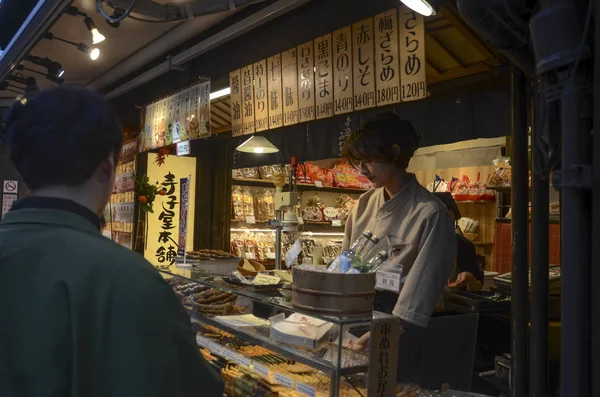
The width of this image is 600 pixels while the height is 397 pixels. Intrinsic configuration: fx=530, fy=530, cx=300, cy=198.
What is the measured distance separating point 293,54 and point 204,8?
92 cm

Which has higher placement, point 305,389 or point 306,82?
point 306,82

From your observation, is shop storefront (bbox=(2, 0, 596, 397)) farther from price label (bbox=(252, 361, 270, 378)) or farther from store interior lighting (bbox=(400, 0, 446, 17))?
store interior lighting (bbox=(400, 0, 446, 17))

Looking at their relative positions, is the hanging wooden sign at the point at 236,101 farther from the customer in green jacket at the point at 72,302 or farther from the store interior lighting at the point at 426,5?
the customer in green jacket at the point at 72,302

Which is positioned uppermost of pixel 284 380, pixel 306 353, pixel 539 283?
pixel 539 283

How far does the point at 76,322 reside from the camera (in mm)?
1305

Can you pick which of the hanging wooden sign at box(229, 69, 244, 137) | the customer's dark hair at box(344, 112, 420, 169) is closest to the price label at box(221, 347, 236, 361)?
the customer's dark hair at box(344, 112, 420, 169)

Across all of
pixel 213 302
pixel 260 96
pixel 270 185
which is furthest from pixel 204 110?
pixel 213 302

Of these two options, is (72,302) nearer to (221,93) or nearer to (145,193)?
(221,93)

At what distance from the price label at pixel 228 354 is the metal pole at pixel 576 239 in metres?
1.97

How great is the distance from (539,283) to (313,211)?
7.40m

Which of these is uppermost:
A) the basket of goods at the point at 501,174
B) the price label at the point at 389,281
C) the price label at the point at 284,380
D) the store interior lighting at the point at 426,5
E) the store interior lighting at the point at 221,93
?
the store interior lighting at the point at 221,93

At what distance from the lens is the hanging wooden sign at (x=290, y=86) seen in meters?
5.12

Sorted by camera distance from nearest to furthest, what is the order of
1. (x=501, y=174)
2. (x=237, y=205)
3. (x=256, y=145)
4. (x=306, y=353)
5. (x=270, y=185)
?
(x=306, y=353) → (x=256, y=145) → (x=501, y=174) → (x=237, y=205) → (x=270, y=185)

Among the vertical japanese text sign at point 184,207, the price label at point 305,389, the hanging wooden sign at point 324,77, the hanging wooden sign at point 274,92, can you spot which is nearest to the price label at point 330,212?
the vertical japanese text sign at point 184,207
